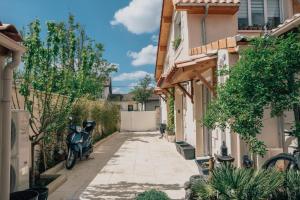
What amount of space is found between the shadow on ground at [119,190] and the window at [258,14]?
8185 millimetres

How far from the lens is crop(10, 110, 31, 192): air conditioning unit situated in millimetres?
5504

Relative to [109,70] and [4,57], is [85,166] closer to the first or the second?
[4,57]

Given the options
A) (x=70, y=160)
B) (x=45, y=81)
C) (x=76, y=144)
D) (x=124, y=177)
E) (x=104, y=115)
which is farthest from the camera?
(x=104, y=115)

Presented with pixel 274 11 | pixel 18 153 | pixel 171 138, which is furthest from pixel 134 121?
pixel 18 153

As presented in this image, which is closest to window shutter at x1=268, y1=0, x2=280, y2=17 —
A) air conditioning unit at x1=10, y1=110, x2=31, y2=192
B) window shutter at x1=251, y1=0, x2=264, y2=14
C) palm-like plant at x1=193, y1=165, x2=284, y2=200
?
window shutter at x1=251, y1=0, x2=264, y2=14

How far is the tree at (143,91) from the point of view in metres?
49.3

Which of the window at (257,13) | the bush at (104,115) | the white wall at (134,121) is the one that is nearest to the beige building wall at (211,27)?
the window at (257,13)

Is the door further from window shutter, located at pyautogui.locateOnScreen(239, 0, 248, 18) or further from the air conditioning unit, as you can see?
the air conditioning unit

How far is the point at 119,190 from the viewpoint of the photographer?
7.25 m

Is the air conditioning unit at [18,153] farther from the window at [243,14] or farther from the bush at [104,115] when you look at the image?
the window at [243,14]

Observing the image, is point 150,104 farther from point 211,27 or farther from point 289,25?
point 289,25

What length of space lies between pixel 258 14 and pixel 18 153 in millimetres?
11074

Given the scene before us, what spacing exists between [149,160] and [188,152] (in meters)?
1.64

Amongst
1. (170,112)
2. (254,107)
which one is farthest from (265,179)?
(170,112)
